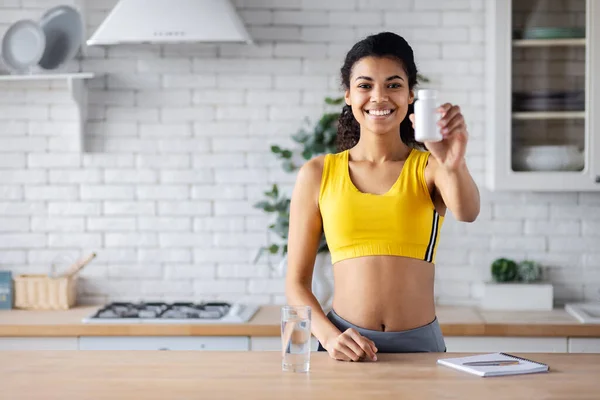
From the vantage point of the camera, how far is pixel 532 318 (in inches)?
142

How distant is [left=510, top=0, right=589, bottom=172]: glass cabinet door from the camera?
3703mm

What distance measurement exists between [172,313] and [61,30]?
4.81 ft

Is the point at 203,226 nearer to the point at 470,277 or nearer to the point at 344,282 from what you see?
the point at 470,277

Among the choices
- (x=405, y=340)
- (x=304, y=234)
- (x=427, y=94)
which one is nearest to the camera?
(x=427, y=94)

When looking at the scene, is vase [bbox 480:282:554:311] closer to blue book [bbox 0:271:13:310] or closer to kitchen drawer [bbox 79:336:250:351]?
kitchen drawer [bbox 79:336:250:351]

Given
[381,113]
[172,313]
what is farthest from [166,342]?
[381,113]

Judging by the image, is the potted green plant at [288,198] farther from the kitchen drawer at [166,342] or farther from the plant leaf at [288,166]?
the kitchen drawer at [166,342]

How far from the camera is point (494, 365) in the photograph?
1996 millimetres

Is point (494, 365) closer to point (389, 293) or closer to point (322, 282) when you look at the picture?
point (389, 293)

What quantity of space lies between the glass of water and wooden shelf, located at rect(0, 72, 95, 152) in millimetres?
2236

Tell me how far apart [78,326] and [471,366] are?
→ 2078 mm

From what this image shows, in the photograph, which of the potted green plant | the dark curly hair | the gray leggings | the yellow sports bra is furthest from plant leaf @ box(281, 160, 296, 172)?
the gray leggings

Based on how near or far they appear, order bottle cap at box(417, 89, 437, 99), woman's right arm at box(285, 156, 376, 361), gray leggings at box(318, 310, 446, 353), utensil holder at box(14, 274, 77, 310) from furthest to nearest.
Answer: utensil holder at box(14, 274, 77, 310) < woman's right arm at box(285, 156, 376, 361) < gray leggings at box(318, 310, 446, 353) < bottle cap at box(417, 89, 437, 99)

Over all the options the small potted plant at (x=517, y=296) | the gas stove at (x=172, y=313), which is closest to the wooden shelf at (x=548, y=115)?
the small potted plant at (x=517, y=296)
